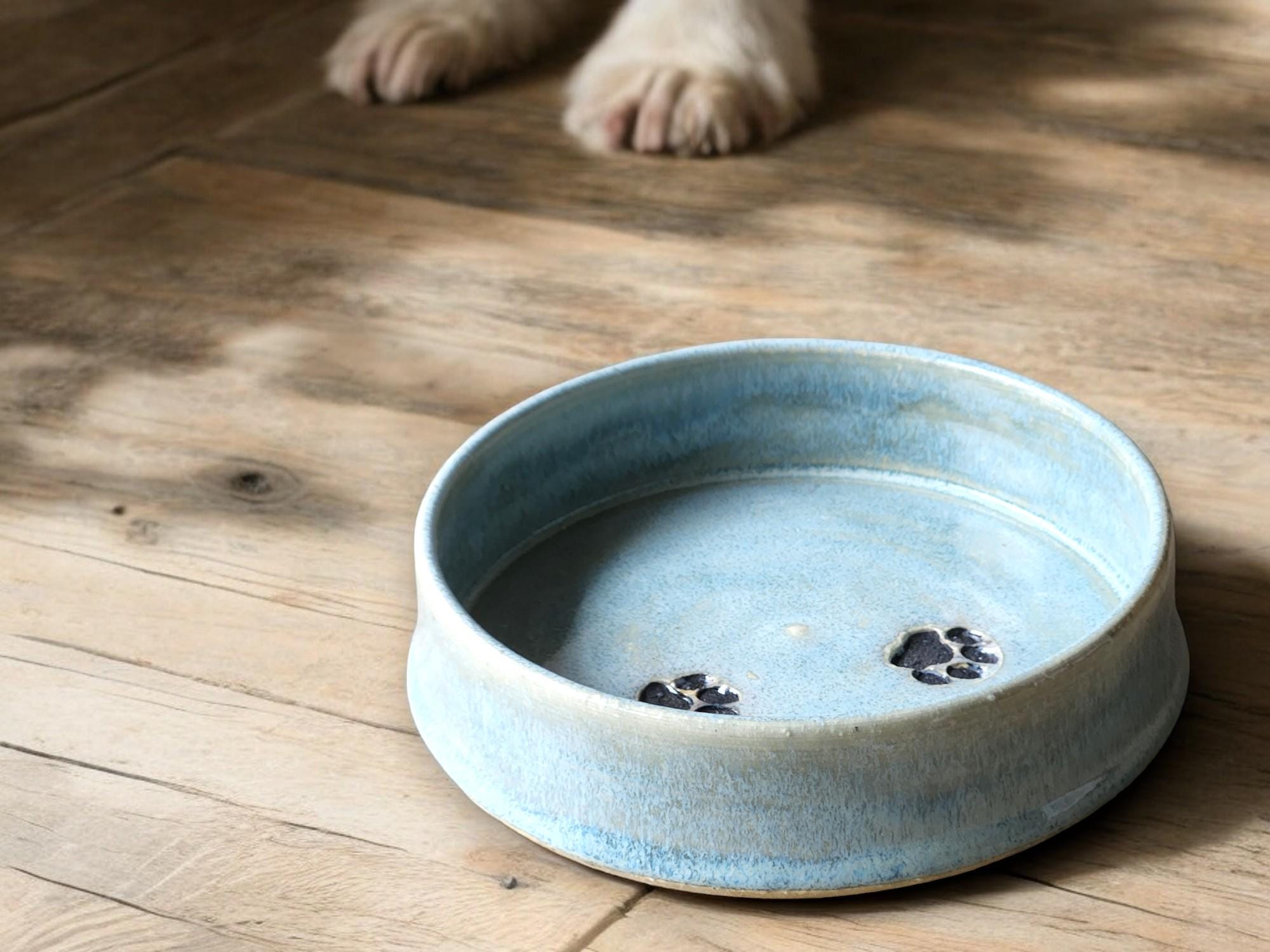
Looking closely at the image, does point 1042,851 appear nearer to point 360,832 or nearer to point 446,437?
point 360,832

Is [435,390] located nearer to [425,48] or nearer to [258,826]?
[258,826]

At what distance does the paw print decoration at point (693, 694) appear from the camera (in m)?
0.83

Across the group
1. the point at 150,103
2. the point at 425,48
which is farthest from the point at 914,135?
the point at 150,103

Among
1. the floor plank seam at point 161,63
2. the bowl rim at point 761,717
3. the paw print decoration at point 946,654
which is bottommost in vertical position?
the floor plank seam at point 161,63

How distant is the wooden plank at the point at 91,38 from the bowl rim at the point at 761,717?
113 centimetres

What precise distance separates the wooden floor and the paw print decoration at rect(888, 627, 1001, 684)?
10cm

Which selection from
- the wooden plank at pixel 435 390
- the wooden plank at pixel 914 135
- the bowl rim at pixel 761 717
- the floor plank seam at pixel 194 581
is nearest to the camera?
the bowl rim at pixel 761 717

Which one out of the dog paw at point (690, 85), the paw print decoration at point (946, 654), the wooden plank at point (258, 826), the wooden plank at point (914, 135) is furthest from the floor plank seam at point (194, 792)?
the dog paw at point (690, 85)

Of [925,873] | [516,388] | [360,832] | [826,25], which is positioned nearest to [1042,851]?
[925,873]

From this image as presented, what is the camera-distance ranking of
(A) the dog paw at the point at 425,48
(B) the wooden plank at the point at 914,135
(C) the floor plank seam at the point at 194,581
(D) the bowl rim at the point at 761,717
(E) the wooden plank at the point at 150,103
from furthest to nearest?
1. (A) the dog paw at the point at 425,48
2. (E) the wooden plank at the point at 150,103
3. (B) the wooden plank at the point at 914,135
4. (C) the floor plank seam at the point at 194,581
5. (D) the bowl rim at the point at 761,717

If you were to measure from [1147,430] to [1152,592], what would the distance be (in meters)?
0.41

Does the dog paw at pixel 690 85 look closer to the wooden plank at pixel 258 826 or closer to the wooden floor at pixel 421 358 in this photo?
the wooden floor at pixel 421 358

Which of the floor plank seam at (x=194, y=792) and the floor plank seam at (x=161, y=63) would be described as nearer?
the floor plank seam at (x=194, y=792)

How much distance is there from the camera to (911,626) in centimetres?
89
